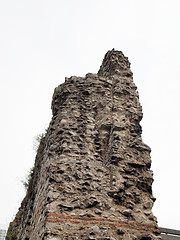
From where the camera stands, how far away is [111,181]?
13.5ft

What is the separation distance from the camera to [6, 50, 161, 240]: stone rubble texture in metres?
3.53

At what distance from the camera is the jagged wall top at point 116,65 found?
6203 millimetres

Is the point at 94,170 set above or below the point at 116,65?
below

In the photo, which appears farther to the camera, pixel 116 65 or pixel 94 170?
pixel 116 65

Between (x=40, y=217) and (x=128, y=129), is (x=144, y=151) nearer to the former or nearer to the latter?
(x=128, y=129)

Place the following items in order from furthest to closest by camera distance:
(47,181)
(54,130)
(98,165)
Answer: (54,130), (98,165), (47,181)

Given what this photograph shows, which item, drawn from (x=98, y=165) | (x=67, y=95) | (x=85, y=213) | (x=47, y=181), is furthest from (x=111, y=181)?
(x=67, y=95)

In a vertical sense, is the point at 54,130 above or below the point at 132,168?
above

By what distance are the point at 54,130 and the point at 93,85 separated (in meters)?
1.52

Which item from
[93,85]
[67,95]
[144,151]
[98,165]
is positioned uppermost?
[93,85]

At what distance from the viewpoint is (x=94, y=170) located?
4188 millimetres

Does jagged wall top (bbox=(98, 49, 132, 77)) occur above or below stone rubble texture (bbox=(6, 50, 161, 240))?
above

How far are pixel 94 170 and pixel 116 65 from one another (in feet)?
10.8

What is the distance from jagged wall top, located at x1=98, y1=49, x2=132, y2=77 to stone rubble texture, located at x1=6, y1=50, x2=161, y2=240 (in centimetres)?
20
